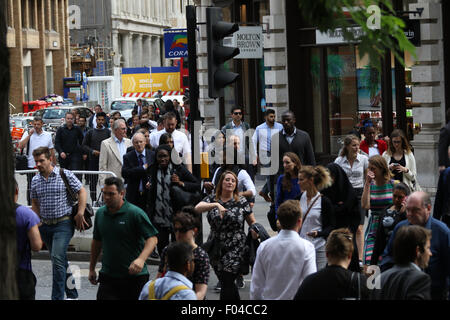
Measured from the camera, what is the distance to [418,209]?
7902 mm

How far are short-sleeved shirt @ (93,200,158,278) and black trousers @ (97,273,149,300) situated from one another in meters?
0.05

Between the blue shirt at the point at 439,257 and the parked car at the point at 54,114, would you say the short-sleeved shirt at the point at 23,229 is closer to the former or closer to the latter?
the blue shirt at the point at 439,257

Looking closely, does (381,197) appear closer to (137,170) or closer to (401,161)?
(401,161)

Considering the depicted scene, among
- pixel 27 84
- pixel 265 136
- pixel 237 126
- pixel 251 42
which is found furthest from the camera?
pixel 27 84

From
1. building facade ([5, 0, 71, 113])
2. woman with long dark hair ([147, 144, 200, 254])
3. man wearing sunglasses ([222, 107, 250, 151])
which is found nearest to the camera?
woman with long dark hair ([147, 144, 200, 254])

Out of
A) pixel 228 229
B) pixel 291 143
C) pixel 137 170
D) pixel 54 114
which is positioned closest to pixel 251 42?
pixel 291 143

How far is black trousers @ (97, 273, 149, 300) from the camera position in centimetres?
878

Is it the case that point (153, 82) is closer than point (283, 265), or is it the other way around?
point (283, 265)

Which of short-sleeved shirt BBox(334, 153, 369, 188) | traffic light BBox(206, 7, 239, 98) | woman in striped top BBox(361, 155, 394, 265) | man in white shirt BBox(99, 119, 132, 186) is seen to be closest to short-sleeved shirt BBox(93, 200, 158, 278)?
traffic light BBox(206, 7, 239, 98)

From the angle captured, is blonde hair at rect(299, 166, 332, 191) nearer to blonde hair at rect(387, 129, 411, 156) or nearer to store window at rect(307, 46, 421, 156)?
blonde hair at rect(387, 129, 411, 156)

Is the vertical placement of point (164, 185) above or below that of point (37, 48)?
below

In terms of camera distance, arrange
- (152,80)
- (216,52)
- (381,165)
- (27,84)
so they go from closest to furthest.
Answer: (381,165) < (216,52) < (152,80) < (27,84)

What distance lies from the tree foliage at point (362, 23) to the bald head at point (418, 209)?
4.63 feet

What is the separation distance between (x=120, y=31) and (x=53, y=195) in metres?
87.7
